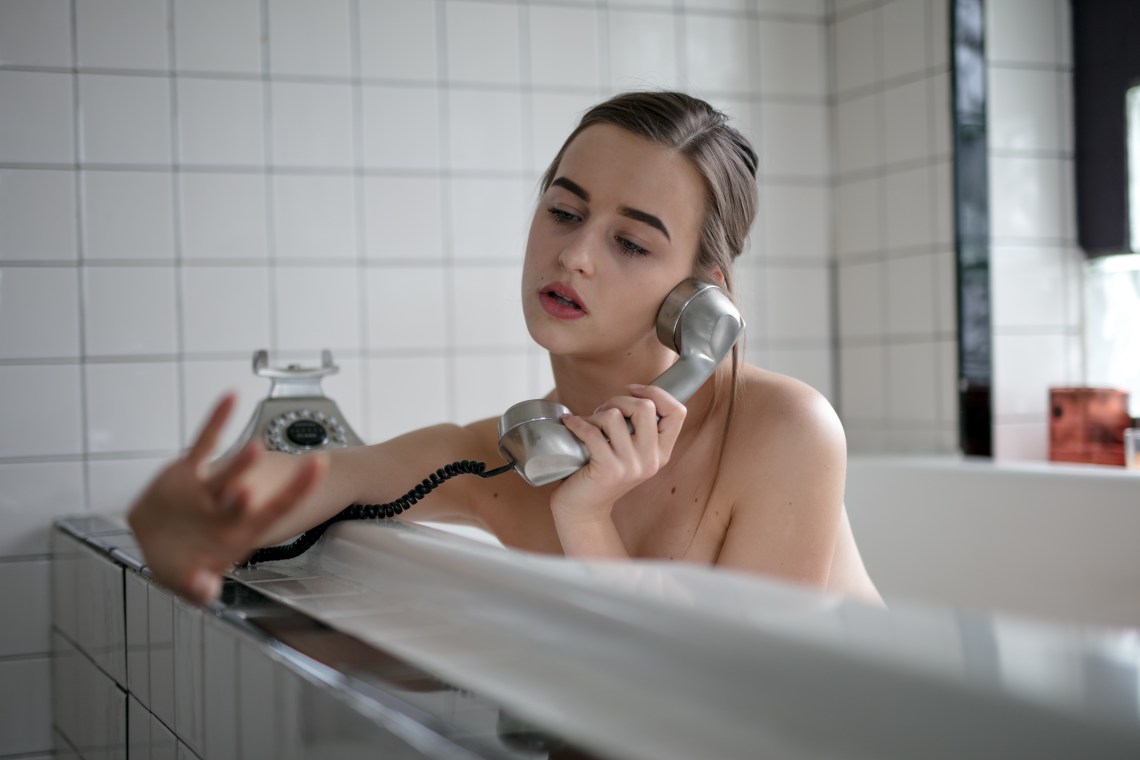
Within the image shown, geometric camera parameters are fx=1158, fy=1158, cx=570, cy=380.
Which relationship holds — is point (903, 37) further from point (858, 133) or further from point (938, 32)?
point (858, 133)

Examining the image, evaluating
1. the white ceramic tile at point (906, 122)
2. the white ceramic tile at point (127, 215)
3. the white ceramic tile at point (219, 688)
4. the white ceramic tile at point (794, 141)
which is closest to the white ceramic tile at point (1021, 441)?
the white ceramic tile at point (906, 122)

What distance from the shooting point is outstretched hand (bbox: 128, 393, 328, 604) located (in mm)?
742

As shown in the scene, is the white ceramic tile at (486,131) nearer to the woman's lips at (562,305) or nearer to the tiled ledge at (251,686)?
the tiled ledge at (251,686)

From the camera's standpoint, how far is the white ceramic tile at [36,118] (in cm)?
229

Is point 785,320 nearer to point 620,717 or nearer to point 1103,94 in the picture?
point 1103,94

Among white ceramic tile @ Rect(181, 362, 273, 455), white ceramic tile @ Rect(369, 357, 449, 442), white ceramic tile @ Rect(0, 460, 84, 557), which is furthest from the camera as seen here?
white ceramic tile @ Rect(369, 357, 449, 442)

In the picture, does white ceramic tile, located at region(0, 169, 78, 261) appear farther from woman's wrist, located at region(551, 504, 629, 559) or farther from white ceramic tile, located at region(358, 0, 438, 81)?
woman's wrist, located at region(551, 504, 629, 559)

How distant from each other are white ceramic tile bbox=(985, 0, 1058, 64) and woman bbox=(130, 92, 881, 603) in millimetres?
1289

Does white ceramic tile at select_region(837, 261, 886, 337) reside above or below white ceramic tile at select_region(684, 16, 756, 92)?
below

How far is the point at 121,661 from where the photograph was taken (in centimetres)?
146

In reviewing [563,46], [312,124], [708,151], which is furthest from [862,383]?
[708,151]

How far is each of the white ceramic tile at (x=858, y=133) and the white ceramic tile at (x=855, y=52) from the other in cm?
4

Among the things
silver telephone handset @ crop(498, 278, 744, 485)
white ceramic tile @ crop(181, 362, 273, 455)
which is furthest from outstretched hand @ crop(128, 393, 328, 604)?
white ceramic tile @ crop(181, 362, 273, 455)

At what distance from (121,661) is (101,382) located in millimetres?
1021
